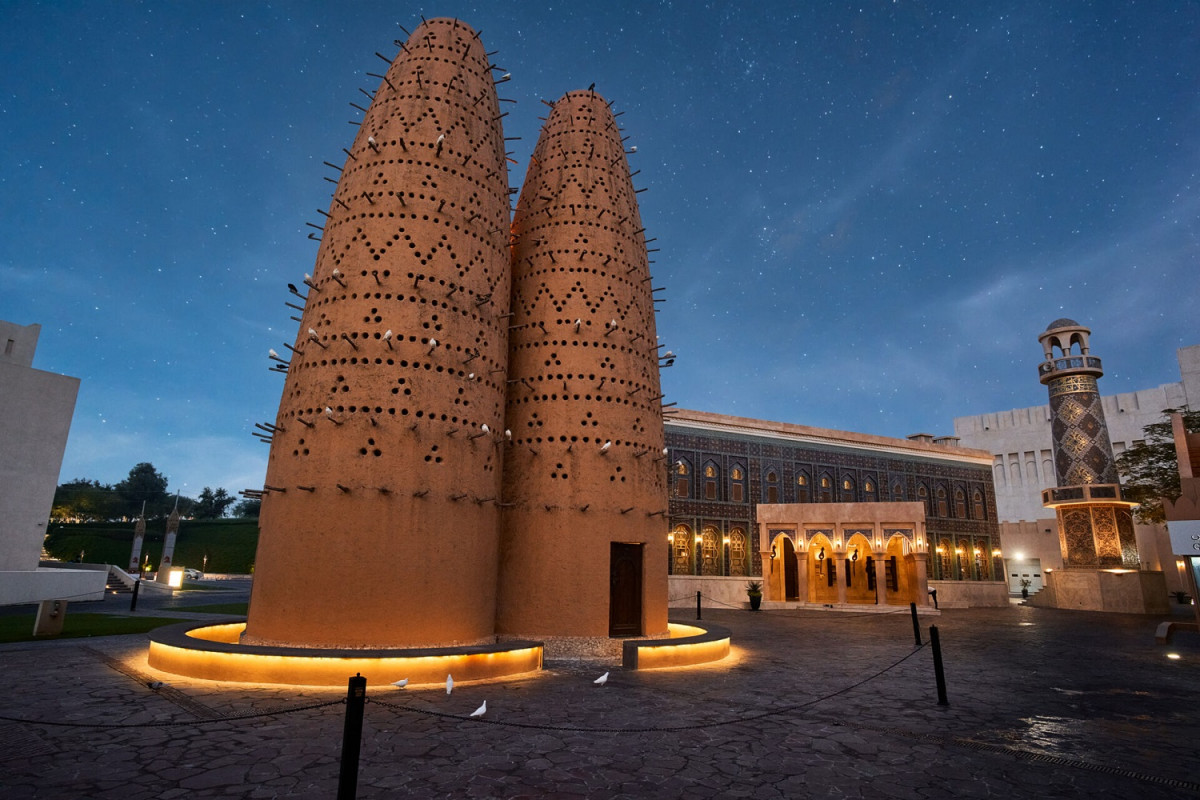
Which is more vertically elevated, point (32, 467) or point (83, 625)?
point (32, 467)

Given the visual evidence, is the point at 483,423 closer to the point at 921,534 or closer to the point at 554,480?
the point at 554,480

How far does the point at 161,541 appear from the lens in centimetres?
5659

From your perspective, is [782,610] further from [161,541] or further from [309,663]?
[161,541]

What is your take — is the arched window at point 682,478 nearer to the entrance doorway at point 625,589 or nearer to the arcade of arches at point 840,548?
the arcade of arches at point 840,548

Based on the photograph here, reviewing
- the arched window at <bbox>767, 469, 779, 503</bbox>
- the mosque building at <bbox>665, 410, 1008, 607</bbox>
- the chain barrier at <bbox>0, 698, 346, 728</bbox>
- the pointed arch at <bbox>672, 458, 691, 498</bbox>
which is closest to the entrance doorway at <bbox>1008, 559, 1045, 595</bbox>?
the mosque building at <bbox>665, 410, 1008, 607</bbox>

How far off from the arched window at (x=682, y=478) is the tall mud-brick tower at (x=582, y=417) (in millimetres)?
15653

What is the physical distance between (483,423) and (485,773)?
24.8 feet

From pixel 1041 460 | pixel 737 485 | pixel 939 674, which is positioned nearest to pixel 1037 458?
pixel 1041 460

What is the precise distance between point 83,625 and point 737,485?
25.6 meters

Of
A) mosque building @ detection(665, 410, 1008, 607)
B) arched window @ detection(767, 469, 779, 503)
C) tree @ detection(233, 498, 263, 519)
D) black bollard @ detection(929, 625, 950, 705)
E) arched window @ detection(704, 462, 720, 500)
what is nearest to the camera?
black bollard @ detection(929, 625, 950, 705)

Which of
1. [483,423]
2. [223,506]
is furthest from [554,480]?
[223,506]

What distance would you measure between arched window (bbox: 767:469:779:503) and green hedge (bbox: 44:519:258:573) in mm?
45182

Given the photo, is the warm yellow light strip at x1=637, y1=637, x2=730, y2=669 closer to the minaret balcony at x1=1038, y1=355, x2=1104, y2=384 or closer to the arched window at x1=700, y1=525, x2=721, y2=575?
the arched window at x1=700, y1=525, x2=721, y2=575

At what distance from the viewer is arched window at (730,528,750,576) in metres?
30.9
